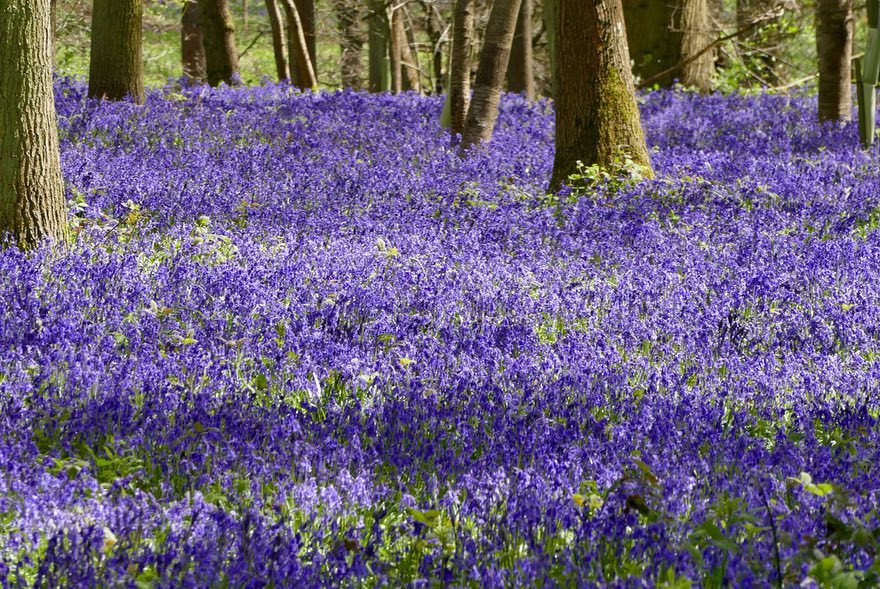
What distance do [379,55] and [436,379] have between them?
1990cm

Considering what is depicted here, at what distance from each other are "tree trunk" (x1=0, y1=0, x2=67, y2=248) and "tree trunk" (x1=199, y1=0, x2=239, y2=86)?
12.7 metres

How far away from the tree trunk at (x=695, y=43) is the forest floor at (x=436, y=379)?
292 inches

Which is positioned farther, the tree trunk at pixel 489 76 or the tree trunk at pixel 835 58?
the tree trunk at pixel 835 58

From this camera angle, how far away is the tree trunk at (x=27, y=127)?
19.8ft

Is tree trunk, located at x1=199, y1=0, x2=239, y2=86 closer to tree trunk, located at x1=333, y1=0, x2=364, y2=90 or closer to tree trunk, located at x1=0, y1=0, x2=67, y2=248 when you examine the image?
tree trunk, located at x1=333, y1=0, x2=364, y2=90

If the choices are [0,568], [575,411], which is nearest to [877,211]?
[575,411]

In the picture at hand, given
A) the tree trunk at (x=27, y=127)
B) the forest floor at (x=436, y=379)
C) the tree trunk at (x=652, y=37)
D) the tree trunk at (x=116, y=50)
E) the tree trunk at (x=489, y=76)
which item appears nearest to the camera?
the forest floor at (x=436, y=379)

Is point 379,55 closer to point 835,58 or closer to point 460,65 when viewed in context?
point 460,65

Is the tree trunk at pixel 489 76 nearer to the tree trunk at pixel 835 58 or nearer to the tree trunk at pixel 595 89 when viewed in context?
the tree trunk at pixel 595 89

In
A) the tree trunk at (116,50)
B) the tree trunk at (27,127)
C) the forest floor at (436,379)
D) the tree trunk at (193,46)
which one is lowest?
the forest floor at (436,379)

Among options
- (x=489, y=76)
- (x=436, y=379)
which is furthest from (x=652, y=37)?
(x=436, y=379)

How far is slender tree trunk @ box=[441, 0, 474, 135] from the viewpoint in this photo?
40.4 ft

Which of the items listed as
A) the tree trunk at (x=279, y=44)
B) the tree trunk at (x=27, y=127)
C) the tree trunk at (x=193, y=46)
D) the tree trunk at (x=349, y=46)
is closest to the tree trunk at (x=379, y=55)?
the tree trunk at (x=279, y=44)

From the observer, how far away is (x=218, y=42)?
19.2 metres
